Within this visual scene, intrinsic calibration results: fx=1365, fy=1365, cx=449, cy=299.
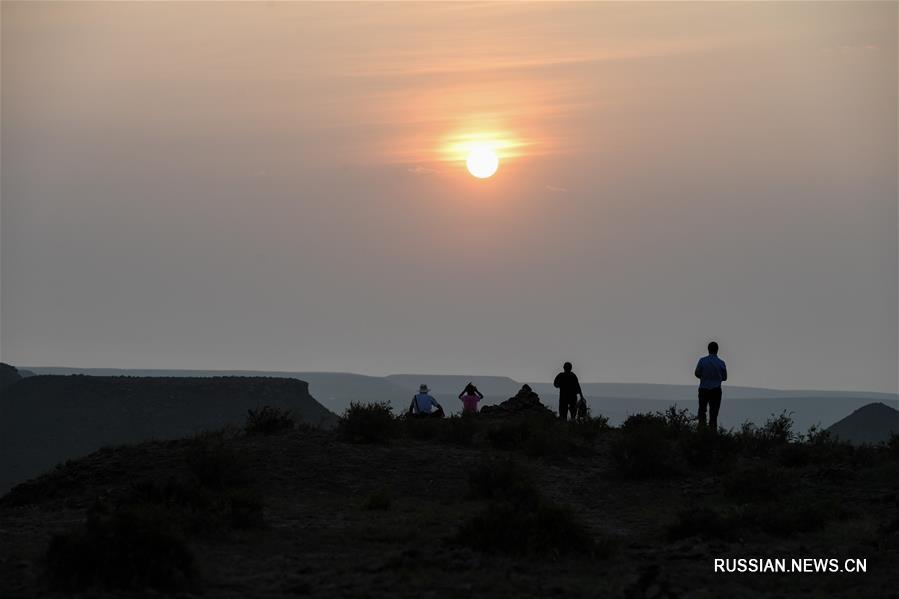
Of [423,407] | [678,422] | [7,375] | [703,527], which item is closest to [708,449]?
[678,422]

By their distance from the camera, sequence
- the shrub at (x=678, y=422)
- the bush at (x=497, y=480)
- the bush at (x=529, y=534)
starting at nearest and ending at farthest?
the bush at (x=529, y=534) → the bush at (x=497, y=480) → the shrub at (x=678, y=422)

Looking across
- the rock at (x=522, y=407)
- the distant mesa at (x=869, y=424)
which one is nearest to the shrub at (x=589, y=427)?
the rock at (x=522, y=407)

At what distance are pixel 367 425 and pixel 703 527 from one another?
32.9 ft

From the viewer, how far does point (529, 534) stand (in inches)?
724

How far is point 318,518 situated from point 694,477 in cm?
826

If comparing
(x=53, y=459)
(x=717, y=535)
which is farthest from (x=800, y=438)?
(x=53, y=459)

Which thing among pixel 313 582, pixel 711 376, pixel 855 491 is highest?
pixel 711 376

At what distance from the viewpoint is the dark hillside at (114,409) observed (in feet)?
418

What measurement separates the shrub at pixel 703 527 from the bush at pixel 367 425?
368 inches

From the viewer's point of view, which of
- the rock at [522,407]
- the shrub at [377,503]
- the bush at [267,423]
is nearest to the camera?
the shrub at [377,503]

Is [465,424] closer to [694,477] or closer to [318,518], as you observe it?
[694,477]

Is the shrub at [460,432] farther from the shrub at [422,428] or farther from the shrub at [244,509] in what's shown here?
the shrub at [244,509]

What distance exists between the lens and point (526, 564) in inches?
Result: 695

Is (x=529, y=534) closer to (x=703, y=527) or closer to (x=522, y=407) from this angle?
(x=703, y=527)
